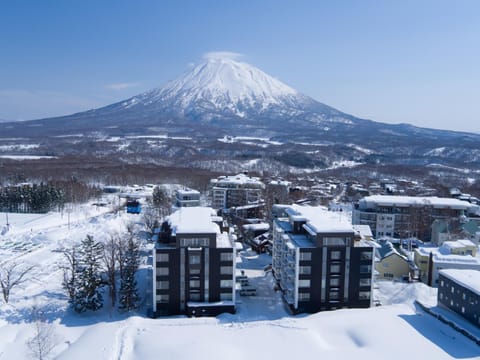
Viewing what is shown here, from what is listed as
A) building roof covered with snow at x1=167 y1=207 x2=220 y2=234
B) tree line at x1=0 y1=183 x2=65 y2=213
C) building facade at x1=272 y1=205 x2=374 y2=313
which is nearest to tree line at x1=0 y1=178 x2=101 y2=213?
tree line at x1=0 y1=183 x2=65 y2=213

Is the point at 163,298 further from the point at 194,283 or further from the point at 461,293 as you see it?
the point at 461,293

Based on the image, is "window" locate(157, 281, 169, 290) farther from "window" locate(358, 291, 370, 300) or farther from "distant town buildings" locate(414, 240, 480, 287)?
"distant town buildings" locate(414, 240, 480, 287)

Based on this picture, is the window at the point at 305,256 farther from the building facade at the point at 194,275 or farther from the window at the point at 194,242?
the window at the point at 194,242

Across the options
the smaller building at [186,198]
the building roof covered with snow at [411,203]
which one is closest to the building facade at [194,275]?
the building roof covered with snow at [411,203]

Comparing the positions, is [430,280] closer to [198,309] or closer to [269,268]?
[269,268]

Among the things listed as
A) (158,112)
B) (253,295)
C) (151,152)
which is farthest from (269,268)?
(158,112)

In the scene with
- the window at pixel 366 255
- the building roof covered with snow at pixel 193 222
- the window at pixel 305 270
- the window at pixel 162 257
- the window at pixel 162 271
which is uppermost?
the building roof covered with snow at pixel 193 222
